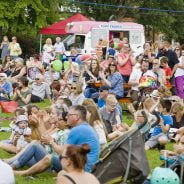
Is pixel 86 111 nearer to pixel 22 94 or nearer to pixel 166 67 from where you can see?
pixel 22 94

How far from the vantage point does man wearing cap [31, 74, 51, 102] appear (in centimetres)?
1858

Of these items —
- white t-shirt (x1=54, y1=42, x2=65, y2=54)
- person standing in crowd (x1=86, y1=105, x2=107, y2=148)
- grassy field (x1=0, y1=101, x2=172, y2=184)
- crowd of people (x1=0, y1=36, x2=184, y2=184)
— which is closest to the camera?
crowd of people (x1=0, y1=36, x2=184, y2=184)

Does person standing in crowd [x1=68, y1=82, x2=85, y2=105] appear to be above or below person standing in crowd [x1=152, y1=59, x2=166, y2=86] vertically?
below

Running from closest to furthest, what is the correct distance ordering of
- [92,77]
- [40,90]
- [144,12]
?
[92,77], [40,90], [144,12]

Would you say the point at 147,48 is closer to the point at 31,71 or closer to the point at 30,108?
the point at 31,71

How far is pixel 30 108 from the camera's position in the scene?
11.8 metres

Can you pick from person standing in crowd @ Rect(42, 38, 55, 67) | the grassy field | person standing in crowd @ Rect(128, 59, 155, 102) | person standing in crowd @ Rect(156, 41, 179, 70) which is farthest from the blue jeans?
person standing in crowd @ Rect(42, 38, 55, 67)

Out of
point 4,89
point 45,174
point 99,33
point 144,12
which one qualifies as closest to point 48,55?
point 99,33

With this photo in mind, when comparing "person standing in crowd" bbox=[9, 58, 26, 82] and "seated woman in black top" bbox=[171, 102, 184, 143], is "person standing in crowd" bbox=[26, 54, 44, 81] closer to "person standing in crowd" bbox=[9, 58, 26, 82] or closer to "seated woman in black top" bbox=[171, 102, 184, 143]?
"person standing in crowd" bbox=[9, 58, 26, 82]

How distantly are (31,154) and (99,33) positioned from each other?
20.6 meters

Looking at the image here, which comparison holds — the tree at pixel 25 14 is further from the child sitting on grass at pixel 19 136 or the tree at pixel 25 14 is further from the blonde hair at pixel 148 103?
the child sitting on grass at pixel 19 136

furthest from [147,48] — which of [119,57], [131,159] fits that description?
[131,159]

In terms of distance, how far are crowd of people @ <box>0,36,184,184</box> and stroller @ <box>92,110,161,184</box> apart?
39 cm

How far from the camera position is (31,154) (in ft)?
31.4
